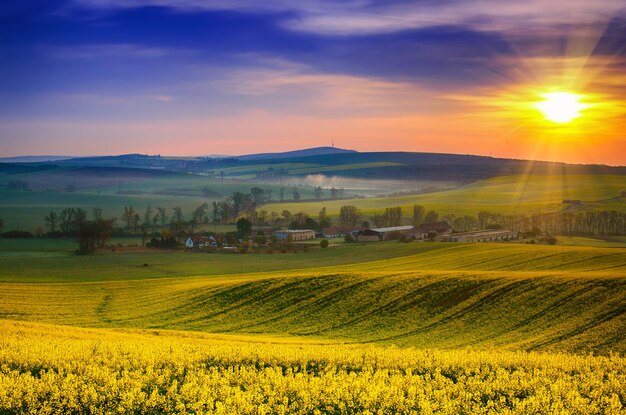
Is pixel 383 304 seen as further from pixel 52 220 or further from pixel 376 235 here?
pixel 52 220

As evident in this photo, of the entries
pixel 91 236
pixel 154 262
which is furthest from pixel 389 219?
pixel 91 236

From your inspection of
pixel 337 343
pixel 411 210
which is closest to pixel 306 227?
pixel 411 210

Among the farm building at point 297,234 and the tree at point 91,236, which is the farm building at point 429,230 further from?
the tree at point 91,236

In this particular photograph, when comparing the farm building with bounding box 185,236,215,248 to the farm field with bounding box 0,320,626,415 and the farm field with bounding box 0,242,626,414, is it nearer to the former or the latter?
the farm field with bounding box 0,242,626,414

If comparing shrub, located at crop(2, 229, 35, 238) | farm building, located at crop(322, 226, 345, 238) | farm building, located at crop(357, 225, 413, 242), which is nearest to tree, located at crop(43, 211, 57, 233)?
shrub, located at crop(2, 229, 35, 238)

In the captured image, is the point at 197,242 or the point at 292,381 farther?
the point at 197,242

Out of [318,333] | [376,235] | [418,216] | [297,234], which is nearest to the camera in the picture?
[318,333]

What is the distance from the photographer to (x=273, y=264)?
74062mm

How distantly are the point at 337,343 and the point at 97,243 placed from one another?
59746 millimetres

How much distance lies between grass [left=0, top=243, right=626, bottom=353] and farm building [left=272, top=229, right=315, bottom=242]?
36469mm

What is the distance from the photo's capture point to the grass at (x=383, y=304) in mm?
36250

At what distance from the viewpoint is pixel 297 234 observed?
4092 inches

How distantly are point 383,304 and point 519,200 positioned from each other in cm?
12945

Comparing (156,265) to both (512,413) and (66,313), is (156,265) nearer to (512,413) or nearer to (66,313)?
(66,313)
